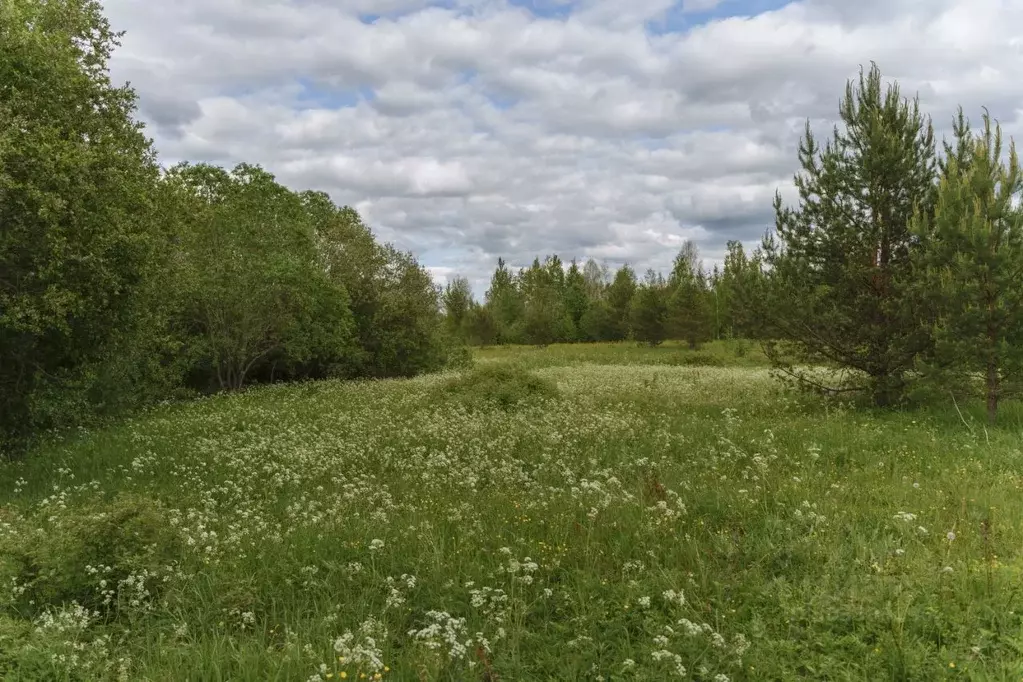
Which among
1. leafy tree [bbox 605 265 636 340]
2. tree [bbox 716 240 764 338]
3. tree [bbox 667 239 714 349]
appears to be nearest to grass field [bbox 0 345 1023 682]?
tree [bbox 716 240 764 338]

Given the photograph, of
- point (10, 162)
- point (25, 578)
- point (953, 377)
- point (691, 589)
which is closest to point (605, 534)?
point (691, 589)

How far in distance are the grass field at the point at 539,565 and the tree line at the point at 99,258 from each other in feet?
13.3

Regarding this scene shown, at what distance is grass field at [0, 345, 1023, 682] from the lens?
4.85 metres

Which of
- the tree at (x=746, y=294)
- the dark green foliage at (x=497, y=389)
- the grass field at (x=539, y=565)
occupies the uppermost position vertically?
the tree at (x=746, y=294)

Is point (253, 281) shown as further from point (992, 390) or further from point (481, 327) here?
point (481, 327)

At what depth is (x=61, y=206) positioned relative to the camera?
1130 cm

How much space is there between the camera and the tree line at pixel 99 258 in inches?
469

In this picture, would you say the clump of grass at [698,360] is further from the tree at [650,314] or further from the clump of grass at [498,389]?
the clump of grass at [498,389]

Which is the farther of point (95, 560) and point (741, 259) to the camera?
point (741, 259)

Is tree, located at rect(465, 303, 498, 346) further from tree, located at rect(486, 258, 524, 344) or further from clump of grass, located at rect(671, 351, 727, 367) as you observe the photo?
clump of grass, located at rect(671, 351, 727, 367)

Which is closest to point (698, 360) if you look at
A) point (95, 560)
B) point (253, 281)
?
point (253, 281)

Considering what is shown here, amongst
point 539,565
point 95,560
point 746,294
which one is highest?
point 746,294

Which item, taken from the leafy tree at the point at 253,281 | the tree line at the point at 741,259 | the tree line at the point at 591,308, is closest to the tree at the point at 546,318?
the tree line at the point at 591,308

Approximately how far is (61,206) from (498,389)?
1121 cm
